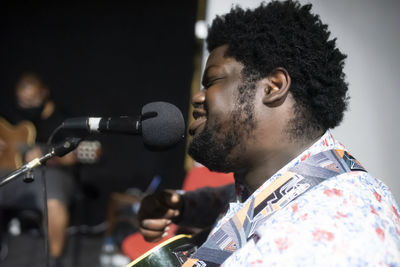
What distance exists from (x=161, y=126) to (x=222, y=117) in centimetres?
19

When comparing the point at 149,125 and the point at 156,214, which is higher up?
the point at 149,125

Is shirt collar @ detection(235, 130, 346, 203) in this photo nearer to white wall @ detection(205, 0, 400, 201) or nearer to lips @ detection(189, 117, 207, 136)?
lips @ detection(189, 117, 207, 136)

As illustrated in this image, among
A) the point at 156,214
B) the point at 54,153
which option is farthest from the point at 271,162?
the point at 54,153

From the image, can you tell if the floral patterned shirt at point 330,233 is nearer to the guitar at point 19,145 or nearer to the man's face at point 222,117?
the man's face at point 222,117

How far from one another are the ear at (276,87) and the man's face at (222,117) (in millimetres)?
48

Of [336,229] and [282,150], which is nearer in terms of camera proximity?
[336,229]

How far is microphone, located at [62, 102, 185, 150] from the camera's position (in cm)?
104

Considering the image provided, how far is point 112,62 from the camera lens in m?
4.86

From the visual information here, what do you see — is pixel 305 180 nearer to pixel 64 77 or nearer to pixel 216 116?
pixel 216 116

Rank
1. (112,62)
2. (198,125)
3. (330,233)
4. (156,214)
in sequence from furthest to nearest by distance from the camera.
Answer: (112,62) < (156,214) < (198,125) < (330,233)

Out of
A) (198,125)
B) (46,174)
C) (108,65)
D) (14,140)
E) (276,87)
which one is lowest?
(46,174)

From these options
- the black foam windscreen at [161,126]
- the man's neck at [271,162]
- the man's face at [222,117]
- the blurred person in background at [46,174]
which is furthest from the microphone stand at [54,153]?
the blurred person in background at [46,174]

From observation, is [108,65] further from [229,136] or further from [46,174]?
[229,136]

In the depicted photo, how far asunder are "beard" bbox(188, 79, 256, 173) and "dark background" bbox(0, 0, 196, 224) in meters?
3.47
